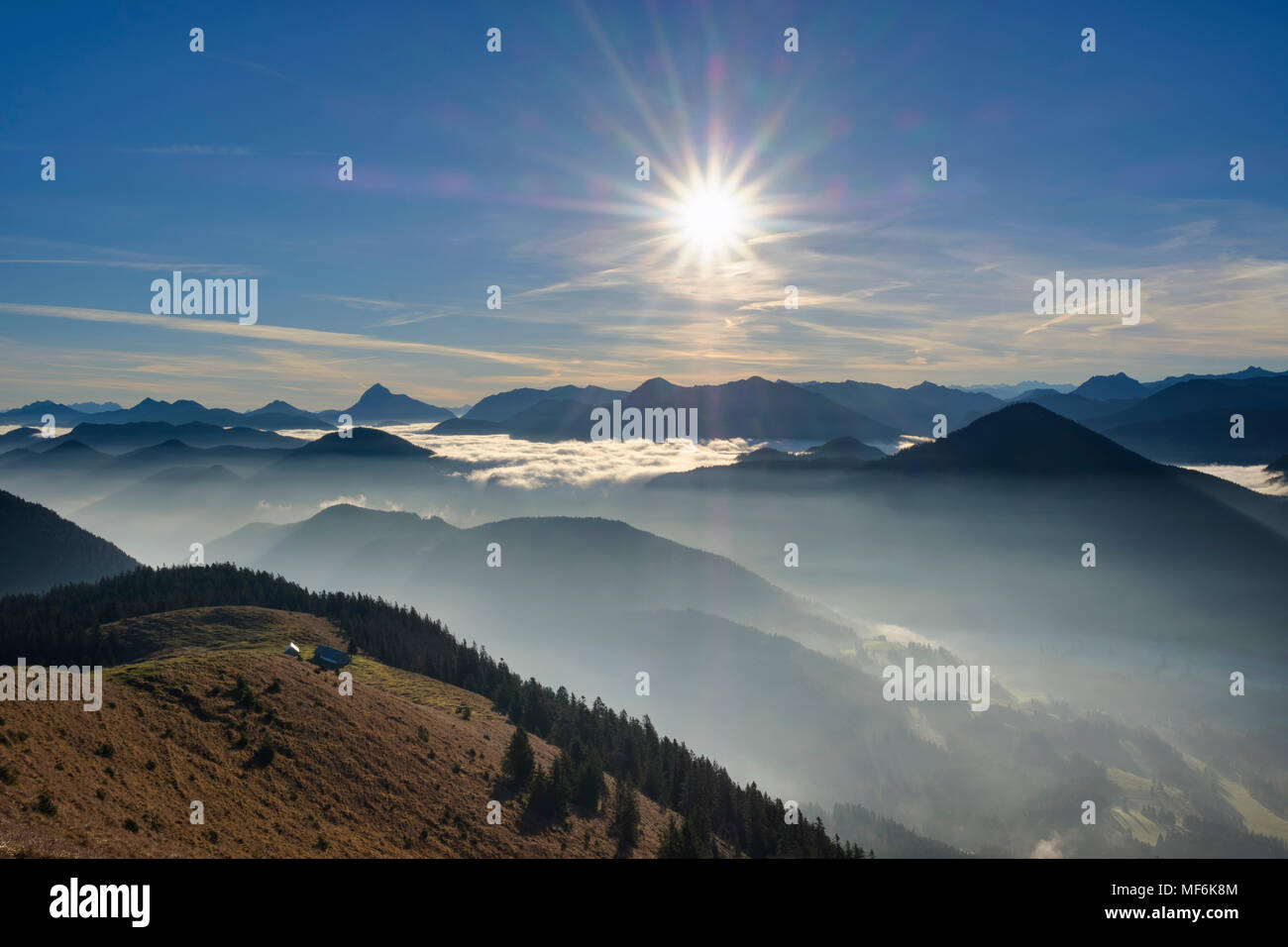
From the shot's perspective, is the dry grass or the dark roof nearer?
the dry grass

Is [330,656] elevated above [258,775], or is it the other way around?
[330,656]

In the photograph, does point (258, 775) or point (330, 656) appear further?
point (330, 656)

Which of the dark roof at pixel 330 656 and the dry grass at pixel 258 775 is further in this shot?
the dark roof at pixel 330 656
